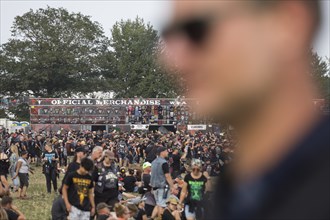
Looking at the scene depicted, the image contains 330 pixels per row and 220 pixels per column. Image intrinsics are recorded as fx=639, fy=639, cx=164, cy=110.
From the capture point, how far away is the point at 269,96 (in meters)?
1.22

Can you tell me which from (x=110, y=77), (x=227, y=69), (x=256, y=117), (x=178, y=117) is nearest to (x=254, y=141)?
(x=256, y=117)

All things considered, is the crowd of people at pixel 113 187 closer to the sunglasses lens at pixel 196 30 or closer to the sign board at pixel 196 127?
the sunglasses lens at pixel 196 30

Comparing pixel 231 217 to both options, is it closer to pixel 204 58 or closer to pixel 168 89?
pixel 204 58

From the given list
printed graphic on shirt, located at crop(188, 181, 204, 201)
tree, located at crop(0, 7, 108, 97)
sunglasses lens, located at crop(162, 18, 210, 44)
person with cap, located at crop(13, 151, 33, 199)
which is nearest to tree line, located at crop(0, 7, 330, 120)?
tree, located at crop(0, 7, 108, 97)

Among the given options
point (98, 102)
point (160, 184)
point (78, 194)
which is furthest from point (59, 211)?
point (98, 102)

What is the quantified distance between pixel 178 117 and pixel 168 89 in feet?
87.4

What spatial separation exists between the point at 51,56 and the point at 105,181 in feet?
207

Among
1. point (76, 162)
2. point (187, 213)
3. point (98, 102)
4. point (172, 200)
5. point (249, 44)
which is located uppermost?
point (98, 102)

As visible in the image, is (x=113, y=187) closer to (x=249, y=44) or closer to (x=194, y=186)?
(x=194, y=186)

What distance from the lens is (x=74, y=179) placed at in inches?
464

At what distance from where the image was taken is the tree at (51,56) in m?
75.4

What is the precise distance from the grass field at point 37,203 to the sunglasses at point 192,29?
15.3m

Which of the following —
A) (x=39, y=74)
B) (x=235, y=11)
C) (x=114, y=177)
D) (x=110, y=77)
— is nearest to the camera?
(x=235, y=11)

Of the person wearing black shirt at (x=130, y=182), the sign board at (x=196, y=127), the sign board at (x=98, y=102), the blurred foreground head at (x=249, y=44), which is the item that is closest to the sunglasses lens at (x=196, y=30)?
the blurred foreground head at (x=249, y=44)
